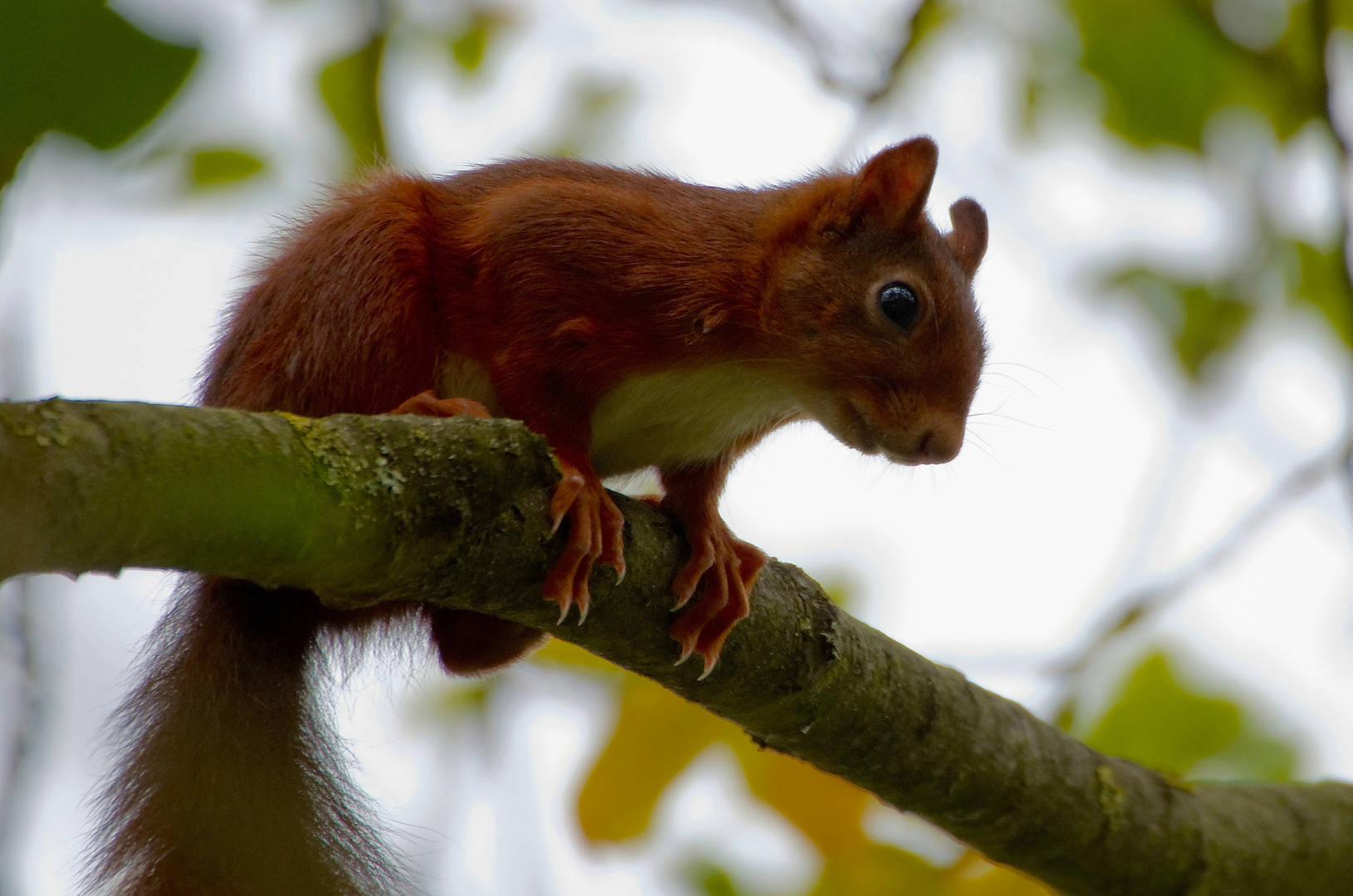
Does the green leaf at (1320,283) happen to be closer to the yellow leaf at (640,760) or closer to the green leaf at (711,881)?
the yellow leaf at (640,760)

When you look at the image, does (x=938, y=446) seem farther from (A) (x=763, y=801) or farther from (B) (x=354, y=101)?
(B) (x=354, y=101)

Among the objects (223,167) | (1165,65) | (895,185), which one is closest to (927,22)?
(1165,65)

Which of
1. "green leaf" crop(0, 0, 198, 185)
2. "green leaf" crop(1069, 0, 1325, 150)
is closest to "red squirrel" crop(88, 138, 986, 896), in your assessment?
"green leaf" crop(1069, 0, 1325, 150)

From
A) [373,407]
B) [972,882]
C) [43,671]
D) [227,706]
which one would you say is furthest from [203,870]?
[972,882]

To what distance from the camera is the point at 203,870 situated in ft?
7.52

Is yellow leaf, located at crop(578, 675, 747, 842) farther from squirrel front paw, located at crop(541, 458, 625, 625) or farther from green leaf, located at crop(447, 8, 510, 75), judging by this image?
green leaf, located at crop(447, 8, 510, 75)

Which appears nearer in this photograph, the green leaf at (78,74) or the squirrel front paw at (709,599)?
the green leaf at (78,74)

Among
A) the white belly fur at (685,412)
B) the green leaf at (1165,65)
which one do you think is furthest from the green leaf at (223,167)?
the green leaf at (1165,65)

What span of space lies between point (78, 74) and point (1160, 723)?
3.15 m

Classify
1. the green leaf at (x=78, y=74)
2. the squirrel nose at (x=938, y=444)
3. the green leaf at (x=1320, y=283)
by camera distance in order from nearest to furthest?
the green leaf at (x=78, y=74) → the squirrel nose at (x=938, y=444) → the green leaf at (x=1320, y=283)

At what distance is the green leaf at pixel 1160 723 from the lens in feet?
11.1

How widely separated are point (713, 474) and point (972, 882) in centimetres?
103

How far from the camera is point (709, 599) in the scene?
232 centimetres

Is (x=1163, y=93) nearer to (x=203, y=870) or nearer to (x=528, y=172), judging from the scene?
(x=528, y=172)
